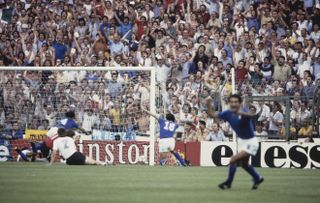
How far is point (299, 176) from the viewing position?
19.8 metres

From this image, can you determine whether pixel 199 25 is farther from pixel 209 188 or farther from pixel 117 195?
pixel 117 195

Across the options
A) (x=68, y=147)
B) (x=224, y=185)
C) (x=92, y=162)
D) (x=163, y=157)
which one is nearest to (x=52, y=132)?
(x=92, y=162)

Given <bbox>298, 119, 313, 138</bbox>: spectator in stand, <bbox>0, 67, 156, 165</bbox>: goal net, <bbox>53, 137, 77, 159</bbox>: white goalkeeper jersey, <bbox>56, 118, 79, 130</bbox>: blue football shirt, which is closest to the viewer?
<bbox>53, 137, 77, 159</bbox>: white goalkeeper jersey

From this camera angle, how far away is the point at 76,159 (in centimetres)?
2302

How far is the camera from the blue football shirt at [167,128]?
24.4 metres

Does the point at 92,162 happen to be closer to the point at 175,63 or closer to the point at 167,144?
the point at 167,144

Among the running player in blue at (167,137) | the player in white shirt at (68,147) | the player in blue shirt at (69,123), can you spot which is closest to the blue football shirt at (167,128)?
the running player in blue at (167,137)

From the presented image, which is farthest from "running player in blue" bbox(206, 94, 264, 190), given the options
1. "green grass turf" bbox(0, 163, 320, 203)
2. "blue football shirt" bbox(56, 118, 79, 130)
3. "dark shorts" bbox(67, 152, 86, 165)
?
"blue football shirt" bbox(56, 118, 79, 130)

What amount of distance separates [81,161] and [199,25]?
25.2 feet

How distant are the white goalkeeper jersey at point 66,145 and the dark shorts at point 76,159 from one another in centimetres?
17

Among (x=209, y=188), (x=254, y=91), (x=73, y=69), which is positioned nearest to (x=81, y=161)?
(x=73, y=69)

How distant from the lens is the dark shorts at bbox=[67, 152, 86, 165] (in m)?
22.9

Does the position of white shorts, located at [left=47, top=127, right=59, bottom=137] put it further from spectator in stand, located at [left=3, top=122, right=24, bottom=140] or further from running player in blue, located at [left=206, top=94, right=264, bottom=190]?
running player in blue, located at [left=206, top=94, right=264, bottom=190]

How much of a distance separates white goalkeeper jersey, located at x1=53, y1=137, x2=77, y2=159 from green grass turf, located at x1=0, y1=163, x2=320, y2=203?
1.10m
